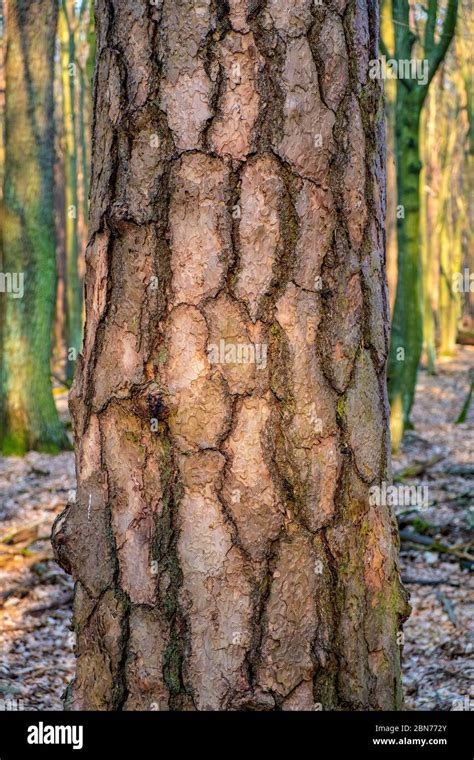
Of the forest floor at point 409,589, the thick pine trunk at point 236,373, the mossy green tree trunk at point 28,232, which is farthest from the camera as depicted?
the mossy green tree trunk at point 28,232

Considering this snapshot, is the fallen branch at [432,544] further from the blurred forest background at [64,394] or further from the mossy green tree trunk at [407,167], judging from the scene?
the mossy green tree trunk at [407,167]

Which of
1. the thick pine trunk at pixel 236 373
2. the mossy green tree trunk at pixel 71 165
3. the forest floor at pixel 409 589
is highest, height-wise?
the mossy green tree trunk at pixel 71 165

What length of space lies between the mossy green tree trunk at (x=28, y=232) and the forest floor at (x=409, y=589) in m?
1.25

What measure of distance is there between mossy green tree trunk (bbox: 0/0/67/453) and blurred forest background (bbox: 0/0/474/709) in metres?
0.01

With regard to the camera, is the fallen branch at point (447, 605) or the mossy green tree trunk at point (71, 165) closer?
the fallen branch at point (447, 605)

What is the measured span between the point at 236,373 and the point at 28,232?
321 inches

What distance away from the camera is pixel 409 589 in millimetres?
4461

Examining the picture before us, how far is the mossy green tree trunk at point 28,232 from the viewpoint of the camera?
29.9 ft

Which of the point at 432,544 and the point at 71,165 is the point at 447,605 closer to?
the point at 432,544

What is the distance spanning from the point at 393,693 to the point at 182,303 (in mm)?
961

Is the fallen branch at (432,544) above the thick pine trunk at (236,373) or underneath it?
underneath

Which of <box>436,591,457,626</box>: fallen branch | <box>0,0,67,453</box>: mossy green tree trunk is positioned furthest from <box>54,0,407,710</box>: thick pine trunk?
<box>0,0,67,453</box>: mossy green tree trunk

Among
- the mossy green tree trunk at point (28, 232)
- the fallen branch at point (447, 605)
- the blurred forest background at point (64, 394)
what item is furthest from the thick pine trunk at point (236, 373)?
the mossy green tree trunk at point (28, 232)

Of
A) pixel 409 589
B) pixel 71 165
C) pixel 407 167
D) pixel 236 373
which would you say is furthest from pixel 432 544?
pixel 71 165
